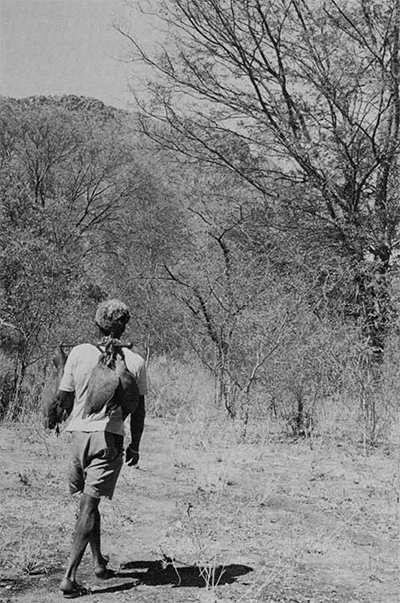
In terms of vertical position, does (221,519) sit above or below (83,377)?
below

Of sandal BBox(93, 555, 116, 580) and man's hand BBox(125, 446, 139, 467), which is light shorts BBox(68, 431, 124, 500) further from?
sandal BBox(93, 555, 116, 580)

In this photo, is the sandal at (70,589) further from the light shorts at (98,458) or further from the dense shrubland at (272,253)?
the dense shrubland at (272,253)

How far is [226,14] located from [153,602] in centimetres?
1003

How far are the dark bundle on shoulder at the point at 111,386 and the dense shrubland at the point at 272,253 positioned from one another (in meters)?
6.08

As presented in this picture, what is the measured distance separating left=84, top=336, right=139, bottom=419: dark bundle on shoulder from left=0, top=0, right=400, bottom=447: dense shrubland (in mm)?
6076

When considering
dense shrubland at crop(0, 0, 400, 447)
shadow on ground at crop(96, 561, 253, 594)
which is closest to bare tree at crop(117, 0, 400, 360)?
dense shrubland at crop(0, 0, 400, 447)

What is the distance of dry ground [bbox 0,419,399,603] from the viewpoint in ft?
13.6

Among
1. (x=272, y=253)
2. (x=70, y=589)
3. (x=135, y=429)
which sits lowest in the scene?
(x=70, y=589)

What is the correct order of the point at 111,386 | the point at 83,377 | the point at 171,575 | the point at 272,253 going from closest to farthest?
the point at 111,386
the point at 83,377
the point at 171,575
the point at 272,253

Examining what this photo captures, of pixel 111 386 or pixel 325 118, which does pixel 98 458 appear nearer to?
pixel 111 386

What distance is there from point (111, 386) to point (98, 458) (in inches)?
15.8

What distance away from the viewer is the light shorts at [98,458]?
3.97 meters

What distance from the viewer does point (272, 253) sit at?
12227 millimetres

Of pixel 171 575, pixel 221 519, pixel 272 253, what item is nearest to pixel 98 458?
pixel 171 575
